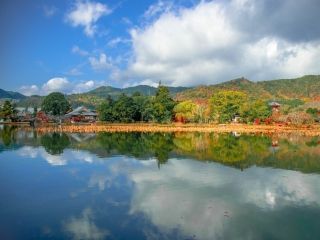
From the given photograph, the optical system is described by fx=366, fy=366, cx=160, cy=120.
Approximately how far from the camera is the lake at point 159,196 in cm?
1282

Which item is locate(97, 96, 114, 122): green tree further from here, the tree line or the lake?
the lake

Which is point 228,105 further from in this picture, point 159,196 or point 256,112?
point 159,196

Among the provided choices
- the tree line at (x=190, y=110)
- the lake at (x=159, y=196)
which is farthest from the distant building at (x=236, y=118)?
the lake at (x=159, y=196)

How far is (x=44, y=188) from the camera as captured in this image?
19078 millimetres

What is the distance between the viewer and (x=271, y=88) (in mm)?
175000

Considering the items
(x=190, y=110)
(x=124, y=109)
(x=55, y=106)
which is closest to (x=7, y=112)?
(x=55, y=106)

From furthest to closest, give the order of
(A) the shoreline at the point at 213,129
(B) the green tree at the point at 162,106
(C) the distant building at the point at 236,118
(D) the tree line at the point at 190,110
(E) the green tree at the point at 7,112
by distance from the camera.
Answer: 1. (E) the green tree at the point at 7,112
2. (C) the distant building at the point at 236,118
3. (B) the green tree at the point at 162,106
4. (D) the tree line at the point at 190,110
5. (A) the shoreline at the point at 213,129

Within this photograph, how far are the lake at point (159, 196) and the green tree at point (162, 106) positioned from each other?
46.1 meters

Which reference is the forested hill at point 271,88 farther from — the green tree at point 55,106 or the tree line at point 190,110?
the tree line at point 190,110

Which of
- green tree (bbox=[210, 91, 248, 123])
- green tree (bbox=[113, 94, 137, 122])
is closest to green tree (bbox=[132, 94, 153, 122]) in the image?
green tree (bbox=[113, 94, 137, 122])

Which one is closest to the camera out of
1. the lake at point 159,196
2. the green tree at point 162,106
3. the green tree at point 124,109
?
the lake at point 159,196

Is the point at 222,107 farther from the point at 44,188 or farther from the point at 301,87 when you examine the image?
the point at 301,87

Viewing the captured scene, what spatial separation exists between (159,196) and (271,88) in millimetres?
167467

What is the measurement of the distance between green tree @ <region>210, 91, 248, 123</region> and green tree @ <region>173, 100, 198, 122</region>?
16.4 feet
